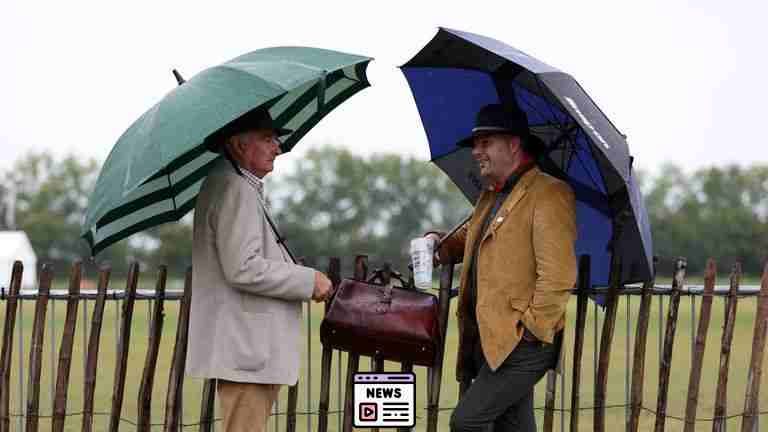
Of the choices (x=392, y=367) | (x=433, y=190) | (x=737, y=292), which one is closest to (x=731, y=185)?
(x=433, y=190)

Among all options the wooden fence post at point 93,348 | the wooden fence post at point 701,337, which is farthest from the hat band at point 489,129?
the wooden fence post at point 93,348

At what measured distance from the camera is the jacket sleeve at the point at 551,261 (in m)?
4.62

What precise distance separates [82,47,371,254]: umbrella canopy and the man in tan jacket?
0.74 meters

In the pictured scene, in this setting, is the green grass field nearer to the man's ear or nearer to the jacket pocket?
the jacket pocket

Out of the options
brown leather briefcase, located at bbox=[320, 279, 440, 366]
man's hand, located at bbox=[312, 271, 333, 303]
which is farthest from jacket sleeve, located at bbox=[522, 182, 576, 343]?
man's hand, located at bbox=[312, 271, 333, 303]

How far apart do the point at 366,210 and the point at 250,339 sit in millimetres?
85185

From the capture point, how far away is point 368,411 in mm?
5719

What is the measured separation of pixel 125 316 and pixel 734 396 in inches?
324

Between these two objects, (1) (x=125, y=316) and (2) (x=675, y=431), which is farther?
(2) (x=675, y=431)

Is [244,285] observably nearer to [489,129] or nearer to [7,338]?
[489,129]

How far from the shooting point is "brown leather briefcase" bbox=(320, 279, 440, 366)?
5090 mm

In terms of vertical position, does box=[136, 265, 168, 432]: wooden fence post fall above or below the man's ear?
below

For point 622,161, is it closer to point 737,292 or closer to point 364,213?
point 737,292

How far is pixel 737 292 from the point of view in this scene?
607 cm
